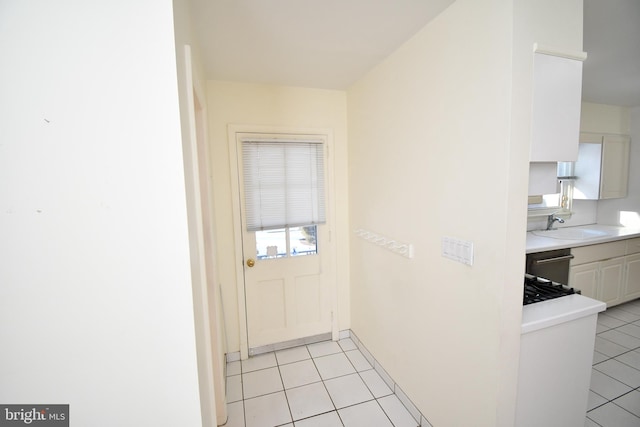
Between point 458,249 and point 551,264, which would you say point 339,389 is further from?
point 551,264

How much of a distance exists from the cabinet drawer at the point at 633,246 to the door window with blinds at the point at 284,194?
346 cm

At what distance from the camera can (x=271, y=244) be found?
2.50 meters

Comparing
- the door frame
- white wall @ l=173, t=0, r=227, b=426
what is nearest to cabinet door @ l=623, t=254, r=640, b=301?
the door frame

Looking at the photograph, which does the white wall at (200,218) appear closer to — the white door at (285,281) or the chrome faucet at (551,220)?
the white door at (285,281)

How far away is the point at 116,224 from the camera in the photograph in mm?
835

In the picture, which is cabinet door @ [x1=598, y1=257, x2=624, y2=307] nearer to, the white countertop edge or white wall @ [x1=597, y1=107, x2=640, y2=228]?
white wall @ [x1=597, y1=107, x2=640, y2=228]

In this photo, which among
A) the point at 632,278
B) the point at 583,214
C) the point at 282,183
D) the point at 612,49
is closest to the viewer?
the point at 612,49

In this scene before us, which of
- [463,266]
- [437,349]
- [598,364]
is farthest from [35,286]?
[598,364]

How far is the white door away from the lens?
246 centimetres

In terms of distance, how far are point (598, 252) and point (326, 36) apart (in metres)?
3.44

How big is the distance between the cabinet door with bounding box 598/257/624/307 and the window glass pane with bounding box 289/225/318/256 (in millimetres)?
3072

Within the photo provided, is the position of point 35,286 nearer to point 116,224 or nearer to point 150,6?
point 116,224

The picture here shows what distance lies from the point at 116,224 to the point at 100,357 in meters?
0.44

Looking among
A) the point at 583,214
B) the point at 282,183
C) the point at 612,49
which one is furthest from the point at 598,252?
the point at 282,183
